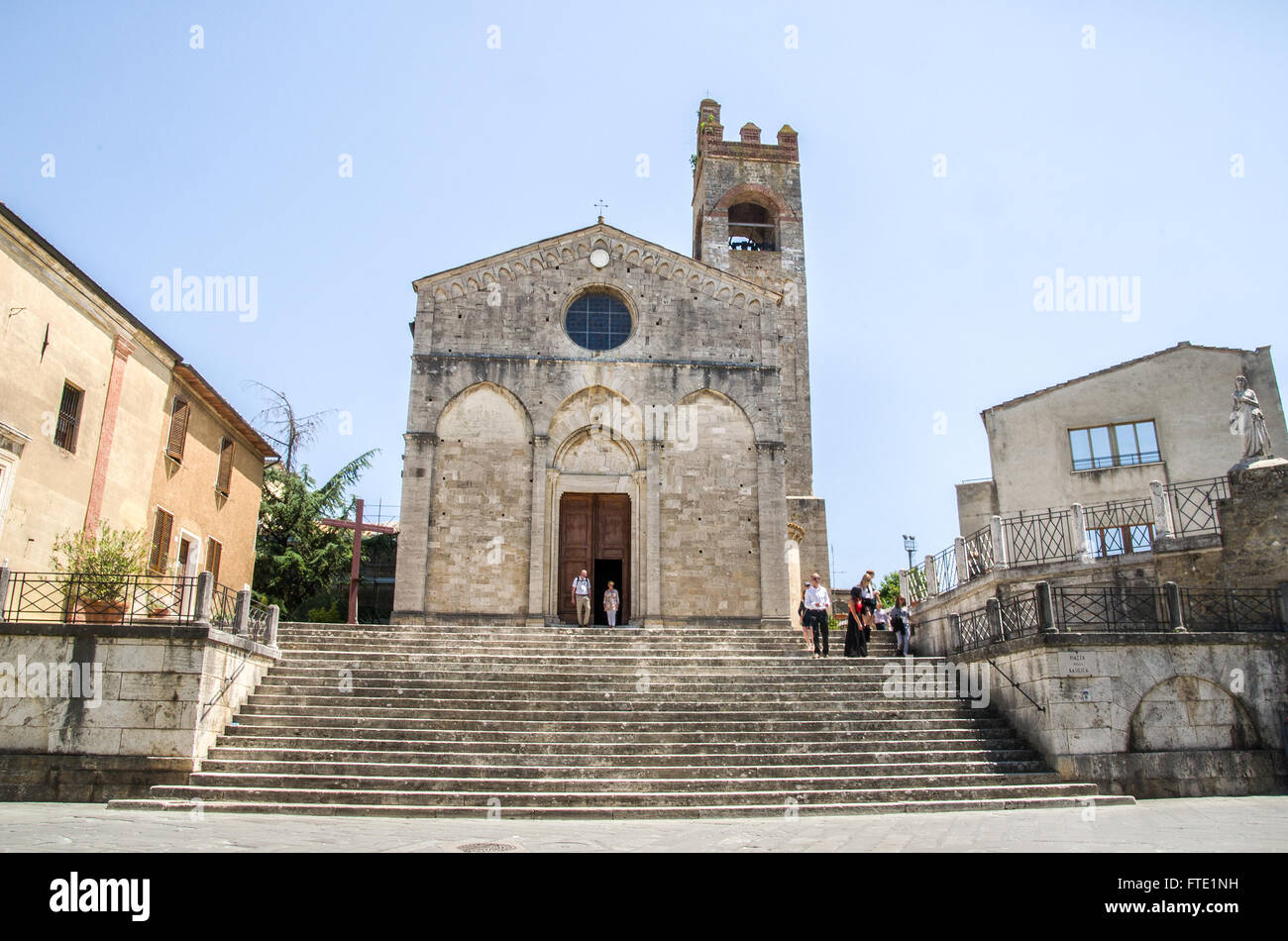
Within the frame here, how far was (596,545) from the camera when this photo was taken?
2261 centimetres

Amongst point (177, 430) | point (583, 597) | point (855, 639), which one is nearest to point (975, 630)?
point (855, 639)

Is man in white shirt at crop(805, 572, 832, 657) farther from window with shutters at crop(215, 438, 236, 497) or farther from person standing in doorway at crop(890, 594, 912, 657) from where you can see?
window with shutters at crop(215, 438, 236, 497)

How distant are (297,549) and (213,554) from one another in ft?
22.2

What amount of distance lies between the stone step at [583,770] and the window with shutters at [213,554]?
9.90m

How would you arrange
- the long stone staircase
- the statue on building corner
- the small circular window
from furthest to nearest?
1. the small circular window
2. the statue on building corner
3. the long stone staircase

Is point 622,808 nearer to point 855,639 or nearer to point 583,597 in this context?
point 855,639

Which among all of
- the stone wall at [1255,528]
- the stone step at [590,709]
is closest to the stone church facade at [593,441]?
the stone step at [590,709]

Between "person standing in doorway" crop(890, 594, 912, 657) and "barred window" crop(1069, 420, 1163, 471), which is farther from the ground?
"barred window" crop(1069, 420, 1163, 471)

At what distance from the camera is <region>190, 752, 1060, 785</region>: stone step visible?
11.7m

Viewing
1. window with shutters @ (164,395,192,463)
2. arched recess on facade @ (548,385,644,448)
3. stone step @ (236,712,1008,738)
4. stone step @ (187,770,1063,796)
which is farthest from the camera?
arched recess on facade @ (548,385,644,448)

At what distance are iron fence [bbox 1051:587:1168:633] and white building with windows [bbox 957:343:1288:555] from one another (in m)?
6.53

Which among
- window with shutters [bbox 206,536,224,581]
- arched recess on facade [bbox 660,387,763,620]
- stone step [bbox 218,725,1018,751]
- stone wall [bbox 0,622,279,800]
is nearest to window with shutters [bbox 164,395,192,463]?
window with shutters [bbox 206,536,224,581]
